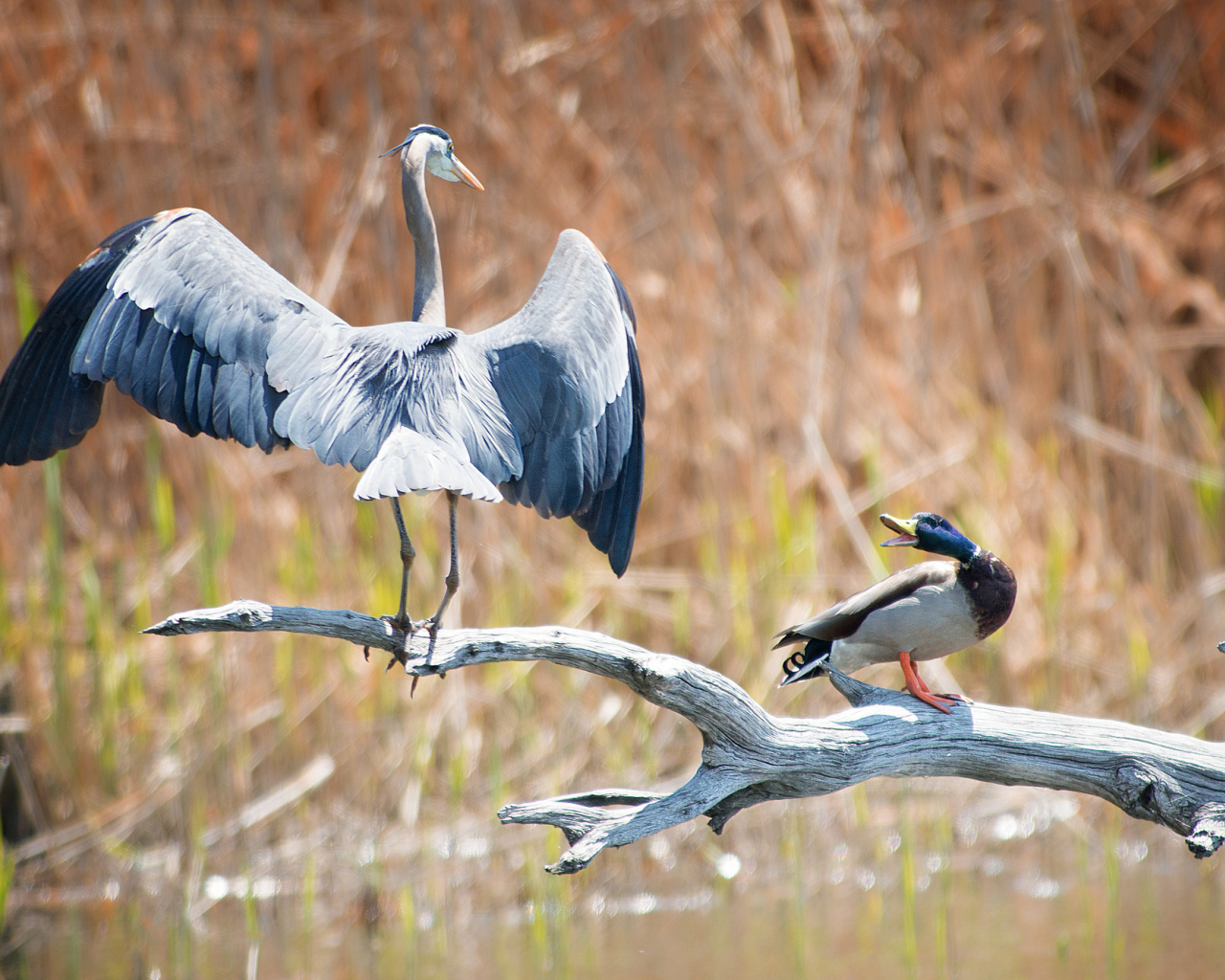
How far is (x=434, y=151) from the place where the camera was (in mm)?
3369

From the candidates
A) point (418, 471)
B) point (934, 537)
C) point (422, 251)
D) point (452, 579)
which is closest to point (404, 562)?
point (452, 579)

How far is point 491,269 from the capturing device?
210 inches

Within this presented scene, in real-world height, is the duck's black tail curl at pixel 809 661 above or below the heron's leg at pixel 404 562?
below

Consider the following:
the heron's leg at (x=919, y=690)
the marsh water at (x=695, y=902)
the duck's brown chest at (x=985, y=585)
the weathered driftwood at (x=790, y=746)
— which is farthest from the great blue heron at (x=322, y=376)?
the marsh water at (x=695, y=902)

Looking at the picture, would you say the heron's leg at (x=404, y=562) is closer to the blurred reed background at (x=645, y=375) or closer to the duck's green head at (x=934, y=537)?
the duck's green head at (x=934, y=537)

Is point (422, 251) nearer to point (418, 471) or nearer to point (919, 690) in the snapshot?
point (418, 471)

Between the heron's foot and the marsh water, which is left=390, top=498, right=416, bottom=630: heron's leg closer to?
the heron's foot

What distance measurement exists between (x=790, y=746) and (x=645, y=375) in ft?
9.91

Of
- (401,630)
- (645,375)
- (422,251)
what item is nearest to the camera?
(401,630)

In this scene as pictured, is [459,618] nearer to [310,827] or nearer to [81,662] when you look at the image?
[310,827]

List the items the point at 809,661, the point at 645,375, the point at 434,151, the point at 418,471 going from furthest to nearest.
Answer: the point at 645,375 < the point at 434,151 < the point at 809,661 < the point at 418,471

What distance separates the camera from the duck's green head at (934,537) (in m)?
2.67

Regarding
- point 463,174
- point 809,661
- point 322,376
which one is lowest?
point 809,661

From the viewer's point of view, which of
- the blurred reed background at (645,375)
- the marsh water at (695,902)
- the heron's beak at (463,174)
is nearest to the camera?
the heron's beak at (463,174)
